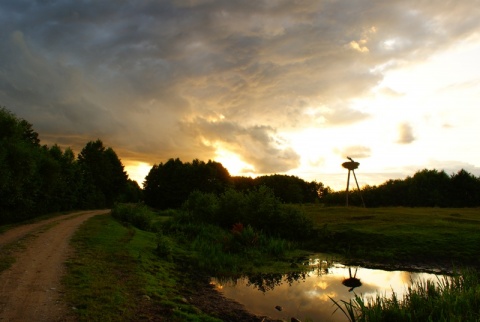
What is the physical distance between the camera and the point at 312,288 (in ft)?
55.9

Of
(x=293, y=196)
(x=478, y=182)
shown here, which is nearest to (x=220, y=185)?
(x=293, y=196)

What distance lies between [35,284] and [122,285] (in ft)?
9.16

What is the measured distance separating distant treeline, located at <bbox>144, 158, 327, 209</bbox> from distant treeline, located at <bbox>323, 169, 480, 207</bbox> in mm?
22631

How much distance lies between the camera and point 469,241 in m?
24.3

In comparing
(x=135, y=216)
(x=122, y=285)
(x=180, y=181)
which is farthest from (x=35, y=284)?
(x=180, y=181)

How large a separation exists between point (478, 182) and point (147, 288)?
80.9m

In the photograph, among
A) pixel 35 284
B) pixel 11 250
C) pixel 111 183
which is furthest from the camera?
pixel 111 183

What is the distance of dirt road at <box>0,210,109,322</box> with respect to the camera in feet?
31.3

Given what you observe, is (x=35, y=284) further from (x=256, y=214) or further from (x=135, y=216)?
(x=135, y=216)

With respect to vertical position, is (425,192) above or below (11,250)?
above

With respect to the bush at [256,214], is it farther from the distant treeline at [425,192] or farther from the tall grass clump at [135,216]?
the distant treeline at [425,192]

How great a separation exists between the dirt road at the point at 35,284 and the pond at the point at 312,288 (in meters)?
6.72

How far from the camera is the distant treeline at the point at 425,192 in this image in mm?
73438

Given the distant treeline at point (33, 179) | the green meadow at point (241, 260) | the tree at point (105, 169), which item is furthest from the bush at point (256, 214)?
the tree at point (105, 169)
